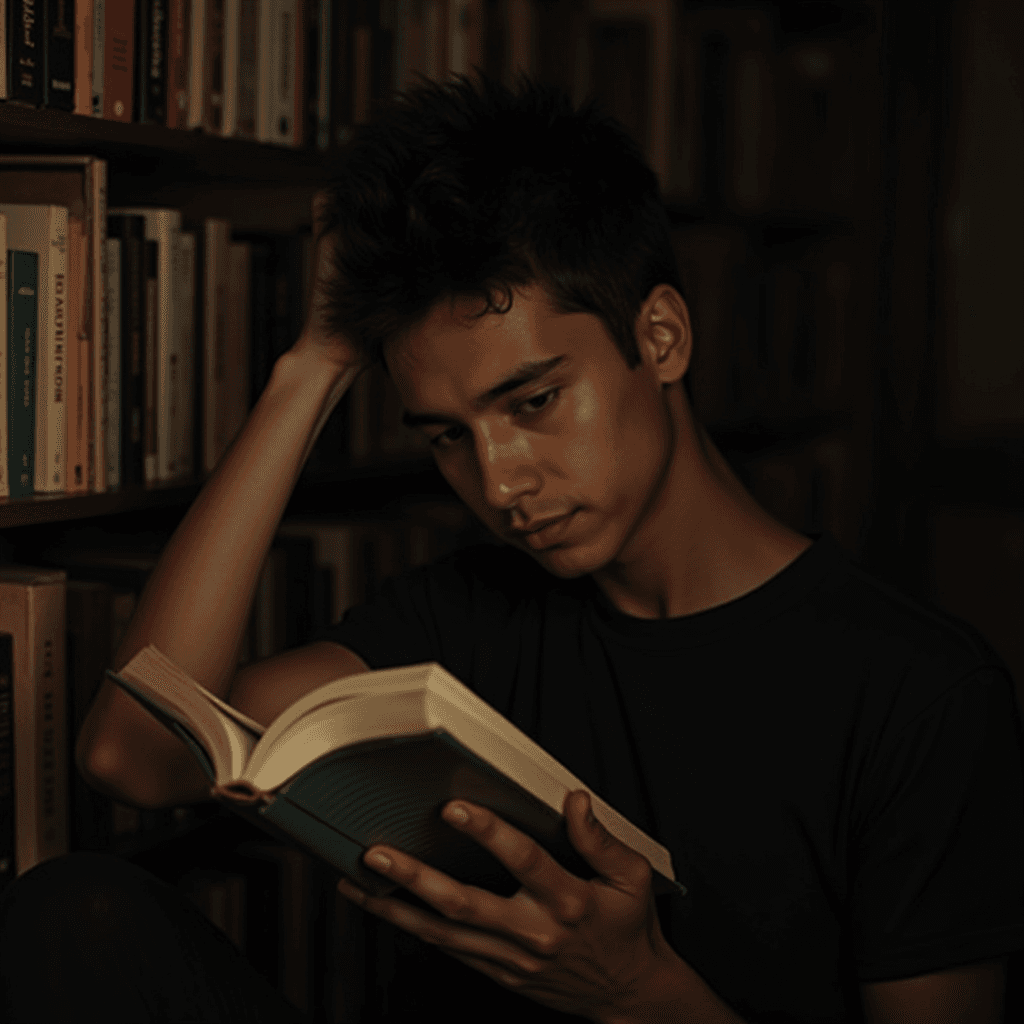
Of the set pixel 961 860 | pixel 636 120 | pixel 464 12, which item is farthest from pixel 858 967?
pixel 636 120

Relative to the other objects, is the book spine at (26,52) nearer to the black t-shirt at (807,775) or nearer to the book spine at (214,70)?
the book spine at (214,70)

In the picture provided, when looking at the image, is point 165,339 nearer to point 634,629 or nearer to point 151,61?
point 151,61

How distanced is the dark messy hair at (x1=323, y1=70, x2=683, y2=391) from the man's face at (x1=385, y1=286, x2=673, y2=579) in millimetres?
20

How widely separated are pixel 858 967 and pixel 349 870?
1.36 ft

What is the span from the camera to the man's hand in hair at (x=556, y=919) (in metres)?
0.74

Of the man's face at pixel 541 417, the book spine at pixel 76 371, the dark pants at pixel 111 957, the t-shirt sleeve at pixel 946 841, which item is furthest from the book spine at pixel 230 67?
the t-shirt sleeve at pixel 946 841

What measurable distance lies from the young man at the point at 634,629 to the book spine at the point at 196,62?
0.72ft

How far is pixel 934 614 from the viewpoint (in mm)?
1013

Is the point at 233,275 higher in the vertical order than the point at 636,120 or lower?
lower

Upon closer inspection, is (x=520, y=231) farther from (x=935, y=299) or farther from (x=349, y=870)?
(x=935, y=299)

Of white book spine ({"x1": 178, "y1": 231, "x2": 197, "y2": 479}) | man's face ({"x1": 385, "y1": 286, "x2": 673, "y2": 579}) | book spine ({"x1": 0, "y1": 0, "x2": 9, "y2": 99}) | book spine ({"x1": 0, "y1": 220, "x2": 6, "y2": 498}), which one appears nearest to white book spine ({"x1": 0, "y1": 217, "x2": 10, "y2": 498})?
book spine ({"x1": 0, "y1": 220, "x2": 6, "y2": 498})

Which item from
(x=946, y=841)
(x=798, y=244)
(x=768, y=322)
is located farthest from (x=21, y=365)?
(x=798, y=244)

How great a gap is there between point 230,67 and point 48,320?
0.35 metres

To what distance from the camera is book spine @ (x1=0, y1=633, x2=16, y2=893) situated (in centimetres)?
111
